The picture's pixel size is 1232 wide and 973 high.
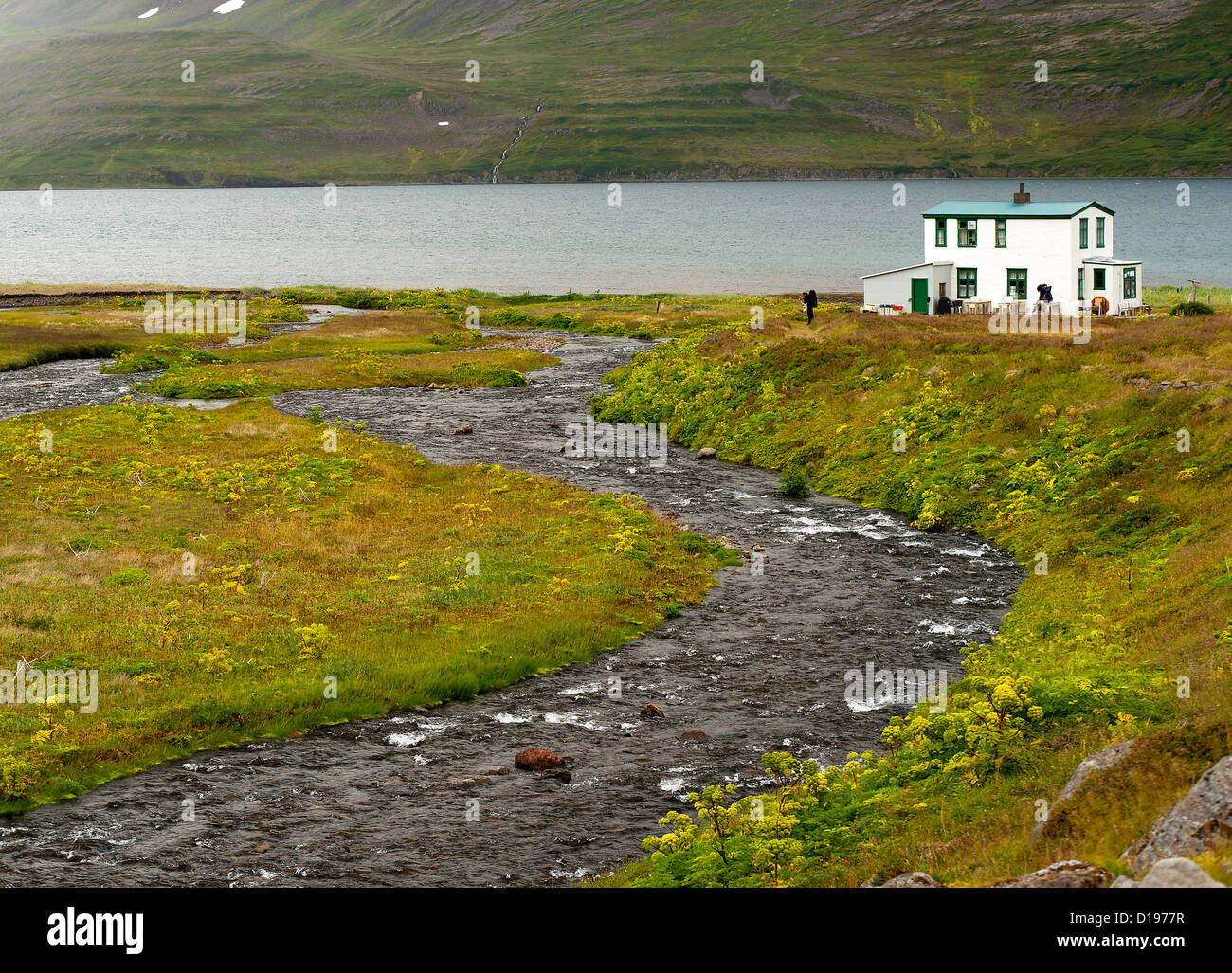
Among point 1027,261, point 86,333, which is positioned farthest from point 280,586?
point 86,333

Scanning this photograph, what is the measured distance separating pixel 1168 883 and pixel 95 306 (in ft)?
385

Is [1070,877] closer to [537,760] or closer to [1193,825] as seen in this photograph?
[1193,825]

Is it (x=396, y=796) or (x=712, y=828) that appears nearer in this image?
(x=712, y=828)

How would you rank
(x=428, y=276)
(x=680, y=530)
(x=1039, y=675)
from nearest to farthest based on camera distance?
(x=1039, y=675)
(x=680, y=530)
(x=428, y=276)

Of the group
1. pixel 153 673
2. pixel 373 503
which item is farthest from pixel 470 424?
pixel 153 673

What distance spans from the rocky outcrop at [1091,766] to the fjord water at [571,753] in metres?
6.98

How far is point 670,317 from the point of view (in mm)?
107438

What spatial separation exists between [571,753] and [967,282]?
62614mm

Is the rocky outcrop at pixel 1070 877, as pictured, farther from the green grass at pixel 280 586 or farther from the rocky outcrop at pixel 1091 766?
the green grass at pixel 280 586

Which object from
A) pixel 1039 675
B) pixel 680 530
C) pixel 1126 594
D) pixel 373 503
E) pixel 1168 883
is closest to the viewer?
pixel 1168 883

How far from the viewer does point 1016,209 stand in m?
75.4

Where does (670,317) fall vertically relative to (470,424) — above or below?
above
